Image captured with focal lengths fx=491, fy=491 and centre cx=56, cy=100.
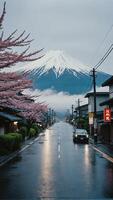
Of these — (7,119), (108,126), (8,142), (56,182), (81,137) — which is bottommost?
(56,182)

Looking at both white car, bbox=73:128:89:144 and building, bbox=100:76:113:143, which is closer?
building, bbox=100:76:113:143

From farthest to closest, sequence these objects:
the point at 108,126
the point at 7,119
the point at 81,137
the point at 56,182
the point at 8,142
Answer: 1. the point at 81,137
2. the point at 108,126
3. the point at 7,119
4. the point at 8,142
5. the point at 56,182

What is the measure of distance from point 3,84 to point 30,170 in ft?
31.9

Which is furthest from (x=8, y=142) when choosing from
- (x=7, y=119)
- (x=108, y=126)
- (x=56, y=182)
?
(x=108, y=126)

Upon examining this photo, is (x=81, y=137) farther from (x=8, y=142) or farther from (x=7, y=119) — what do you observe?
(x=8, y=142)

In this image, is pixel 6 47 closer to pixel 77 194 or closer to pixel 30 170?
pixel 77 194

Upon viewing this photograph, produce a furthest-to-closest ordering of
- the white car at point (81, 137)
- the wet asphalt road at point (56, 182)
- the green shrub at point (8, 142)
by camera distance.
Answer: the white car at point (81, 137) → the green shrub at point (8, 142) → the wet asphalt road at point (56, 182)

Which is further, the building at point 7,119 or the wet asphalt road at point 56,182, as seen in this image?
the building at point 7,119

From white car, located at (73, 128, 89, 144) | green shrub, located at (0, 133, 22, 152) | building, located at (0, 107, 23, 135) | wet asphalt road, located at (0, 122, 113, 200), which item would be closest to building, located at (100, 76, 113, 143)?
white car, located at (73, 128, 89, 144)

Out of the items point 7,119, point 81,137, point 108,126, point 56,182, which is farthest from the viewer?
point 81,137

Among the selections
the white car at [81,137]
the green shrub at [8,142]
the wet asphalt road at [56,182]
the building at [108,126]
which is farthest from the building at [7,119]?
the wet asphalt road at [56,182]

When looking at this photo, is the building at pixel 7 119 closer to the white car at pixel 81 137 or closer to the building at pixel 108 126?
the white car at pixel 81 137

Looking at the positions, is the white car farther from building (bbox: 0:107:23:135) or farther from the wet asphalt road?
the wet asphalt road

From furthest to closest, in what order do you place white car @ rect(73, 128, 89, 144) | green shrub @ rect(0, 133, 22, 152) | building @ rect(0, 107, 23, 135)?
white car @ rect(73, 128, 89, 144) → building @ rect(0, 107, 23, 135) → green shrub @ rect(0, 133, 22, 152)
